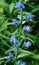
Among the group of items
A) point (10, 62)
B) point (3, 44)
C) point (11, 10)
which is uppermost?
point (11, 10)

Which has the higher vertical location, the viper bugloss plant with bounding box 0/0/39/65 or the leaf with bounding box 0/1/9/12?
the leaf with bounding box 0/1/9/12

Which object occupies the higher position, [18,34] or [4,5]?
[4,5]

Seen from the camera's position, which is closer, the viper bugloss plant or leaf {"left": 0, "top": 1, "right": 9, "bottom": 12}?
the viper bugloss plant

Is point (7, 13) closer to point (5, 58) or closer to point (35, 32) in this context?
point (35, 32)

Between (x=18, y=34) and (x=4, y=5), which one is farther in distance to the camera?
(x=4, y=5)

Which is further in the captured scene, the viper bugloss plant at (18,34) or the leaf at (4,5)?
the leaf at (4,5)

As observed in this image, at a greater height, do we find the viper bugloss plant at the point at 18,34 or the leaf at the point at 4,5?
the leaf at the point at 4,5

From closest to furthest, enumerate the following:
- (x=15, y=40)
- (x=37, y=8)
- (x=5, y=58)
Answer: (x=15, y=40), (x=5, y=58), (x=37, y=8)

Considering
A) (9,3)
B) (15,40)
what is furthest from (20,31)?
(9,3)
